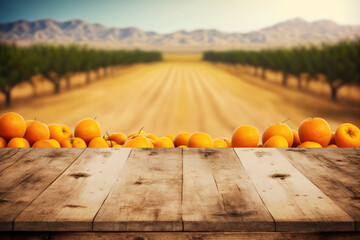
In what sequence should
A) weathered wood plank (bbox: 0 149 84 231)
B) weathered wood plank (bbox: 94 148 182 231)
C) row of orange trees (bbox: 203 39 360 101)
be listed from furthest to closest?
row of orange trees (bbox: 203 39 360 101), weathered wood plank (bbox: 0 149 84 231), weathered wood plank (bbox: 94 148 182 231)

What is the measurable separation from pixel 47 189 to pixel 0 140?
1.15 m

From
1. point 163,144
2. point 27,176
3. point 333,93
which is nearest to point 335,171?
point 163,144

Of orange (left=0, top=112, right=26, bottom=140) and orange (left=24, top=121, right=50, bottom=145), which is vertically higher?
orange (left=0, top=112, right=26, bottom=140)

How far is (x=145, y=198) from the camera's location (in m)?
1.36

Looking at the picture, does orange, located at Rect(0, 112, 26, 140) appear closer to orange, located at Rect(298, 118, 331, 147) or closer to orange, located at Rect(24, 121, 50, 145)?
orange, located at Rect(24, 121, 50, 145)

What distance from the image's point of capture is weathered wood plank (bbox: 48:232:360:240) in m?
1.21

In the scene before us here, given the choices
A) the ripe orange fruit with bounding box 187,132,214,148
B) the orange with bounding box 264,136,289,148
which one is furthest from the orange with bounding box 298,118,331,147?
the ripe orange fruit with bounding box 187,132,214,148

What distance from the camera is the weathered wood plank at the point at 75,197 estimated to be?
1199 mm

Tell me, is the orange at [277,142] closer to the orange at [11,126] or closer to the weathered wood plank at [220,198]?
the weathered wood plank at [220,198]

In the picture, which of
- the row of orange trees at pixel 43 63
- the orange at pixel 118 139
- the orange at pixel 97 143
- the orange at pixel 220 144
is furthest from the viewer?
the row of orange trees at pixel 43 63

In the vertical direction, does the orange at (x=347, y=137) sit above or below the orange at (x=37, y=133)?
below

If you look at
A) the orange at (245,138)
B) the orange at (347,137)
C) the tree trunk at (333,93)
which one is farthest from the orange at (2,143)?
the tree trunk at (333,93)

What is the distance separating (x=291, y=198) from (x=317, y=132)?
1.21 metres

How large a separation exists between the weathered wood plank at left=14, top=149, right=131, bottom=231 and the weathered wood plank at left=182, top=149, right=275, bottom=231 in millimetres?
323
